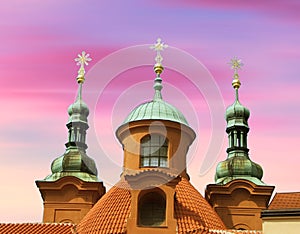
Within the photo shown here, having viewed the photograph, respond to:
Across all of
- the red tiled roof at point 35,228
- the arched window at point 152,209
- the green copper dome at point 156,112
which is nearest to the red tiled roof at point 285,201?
the arched window at point 152,209

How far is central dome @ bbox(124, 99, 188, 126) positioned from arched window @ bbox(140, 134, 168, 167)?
38.2 inches

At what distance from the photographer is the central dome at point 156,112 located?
103 feet

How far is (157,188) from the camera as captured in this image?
25859 millimetres

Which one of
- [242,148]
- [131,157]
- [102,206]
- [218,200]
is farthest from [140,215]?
[242,148]

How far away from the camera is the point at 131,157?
3069cm

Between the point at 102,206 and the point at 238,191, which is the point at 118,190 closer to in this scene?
the point at 102,206

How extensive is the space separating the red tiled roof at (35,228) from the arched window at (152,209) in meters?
4.21

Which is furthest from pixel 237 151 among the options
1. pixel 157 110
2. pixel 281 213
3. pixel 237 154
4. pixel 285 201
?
pixel 281 213

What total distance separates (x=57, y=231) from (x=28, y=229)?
1463mm

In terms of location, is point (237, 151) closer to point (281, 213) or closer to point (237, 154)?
point (237, 154)

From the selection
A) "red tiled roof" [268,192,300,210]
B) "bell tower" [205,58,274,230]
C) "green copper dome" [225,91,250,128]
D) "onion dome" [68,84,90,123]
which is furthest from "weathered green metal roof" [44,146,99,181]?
"red tiled roof" [268,192,300,210]

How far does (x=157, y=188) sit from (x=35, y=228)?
280 inches

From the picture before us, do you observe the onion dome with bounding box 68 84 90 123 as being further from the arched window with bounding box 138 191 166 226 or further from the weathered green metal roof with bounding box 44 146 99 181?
the arched window with bounding box 138 191 166 226

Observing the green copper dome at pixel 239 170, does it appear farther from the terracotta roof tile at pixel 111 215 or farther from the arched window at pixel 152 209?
the arched window at pixel 152 209
